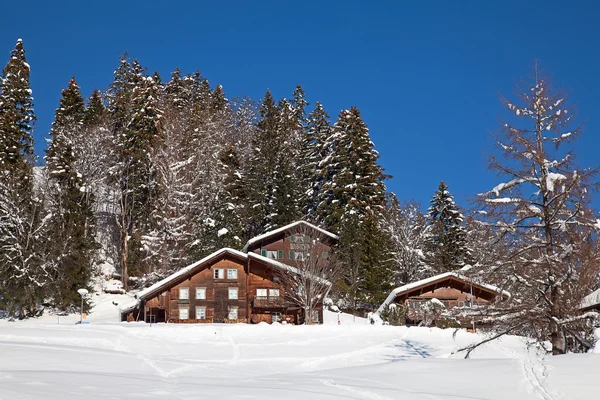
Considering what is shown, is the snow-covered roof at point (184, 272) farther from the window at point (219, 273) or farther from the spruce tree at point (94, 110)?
the spruce tree at point (94, 110)

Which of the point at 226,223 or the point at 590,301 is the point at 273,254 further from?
the point at 590,301

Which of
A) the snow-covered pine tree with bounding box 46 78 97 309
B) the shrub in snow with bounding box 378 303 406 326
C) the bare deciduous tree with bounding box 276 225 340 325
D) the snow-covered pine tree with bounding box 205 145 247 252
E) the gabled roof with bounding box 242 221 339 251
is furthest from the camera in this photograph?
the snow-covered pine tree with bounding box 205 145 247 252

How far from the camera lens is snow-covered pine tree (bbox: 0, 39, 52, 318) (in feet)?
156

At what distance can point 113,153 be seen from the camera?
211 ft

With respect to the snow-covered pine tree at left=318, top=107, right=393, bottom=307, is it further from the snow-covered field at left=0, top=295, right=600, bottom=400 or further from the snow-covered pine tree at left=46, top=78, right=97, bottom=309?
the snow-covered pine tree at left=46, top=78, right=97, bottom=309

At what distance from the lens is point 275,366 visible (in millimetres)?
26594

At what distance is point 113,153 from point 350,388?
5626 centimetres

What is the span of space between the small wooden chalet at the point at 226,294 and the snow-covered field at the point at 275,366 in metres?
11.4

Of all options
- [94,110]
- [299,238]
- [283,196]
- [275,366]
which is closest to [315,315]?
[299,238]

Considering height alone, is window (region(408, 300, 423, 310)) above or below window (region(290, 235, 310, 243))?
below

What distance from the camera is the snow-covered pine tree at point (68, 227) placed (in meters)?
50.8

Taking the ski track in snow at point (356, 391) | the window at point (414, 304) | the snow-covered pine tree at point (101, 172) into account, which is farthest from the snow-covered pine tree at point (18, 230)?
the ski track in snow at point (356, 391)

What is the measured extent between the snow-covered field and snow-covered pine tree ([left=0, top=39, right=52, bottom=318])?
14598mm

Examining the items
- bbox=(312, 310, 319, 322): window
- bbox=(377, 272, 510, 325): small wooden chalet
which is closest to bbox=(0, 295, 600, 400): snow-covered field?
bbox=(377, 272, 510, 325): small wooden chalet
